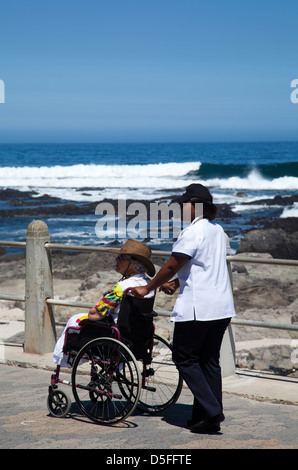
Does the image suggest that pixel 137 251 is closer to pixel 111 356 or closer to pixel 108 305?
pixel 108 305

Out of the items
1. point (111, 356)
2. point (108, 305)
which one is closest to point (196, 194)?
point (108, 305)

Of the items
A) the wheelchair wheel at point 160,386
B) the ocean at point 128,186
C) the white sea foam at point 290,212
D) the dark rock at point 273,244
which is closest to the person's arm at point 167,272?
the wheelchair wheel at point 160,386

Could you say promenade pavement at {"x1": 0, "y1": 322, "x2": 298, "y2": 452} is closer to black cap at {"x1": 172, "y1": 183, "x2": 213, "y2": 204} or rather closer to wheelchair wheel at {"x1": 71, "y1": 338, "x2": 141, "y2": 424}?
wheelchair wheel at {"x1": 71, "y1": 338, "x2": 141, "y2": 424}

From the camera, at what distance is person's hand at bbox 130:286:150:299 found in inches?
169

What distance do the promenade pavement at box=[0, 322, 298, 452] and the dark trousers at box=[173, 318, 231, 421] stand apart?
21 cm

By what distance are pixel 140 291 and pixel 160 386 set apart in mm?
1528

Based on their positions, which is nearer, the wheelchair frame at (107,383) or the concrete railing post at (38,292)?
the wheelchair frame at (107,383)

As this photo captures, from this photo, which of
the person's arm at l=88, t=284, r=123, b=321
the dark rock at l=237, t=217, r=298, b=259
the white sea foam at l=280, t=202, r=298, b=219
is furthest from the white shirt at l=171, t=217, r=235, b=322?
the white sea foam at l=280, t=202, r=298, b=219

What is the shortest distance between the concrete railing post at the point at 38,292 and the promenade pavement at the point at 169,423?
62 cm

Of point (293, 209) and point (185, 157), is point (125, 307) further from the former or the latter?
point (185, 157)

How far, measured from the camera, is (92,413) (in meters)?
4.73

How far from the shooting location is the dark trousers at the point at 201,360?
4.29m

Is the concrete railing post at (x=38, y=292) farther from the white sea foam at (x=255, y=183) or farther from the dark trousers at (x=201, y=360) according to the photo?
the white sea foam at (x=255, y=183)
